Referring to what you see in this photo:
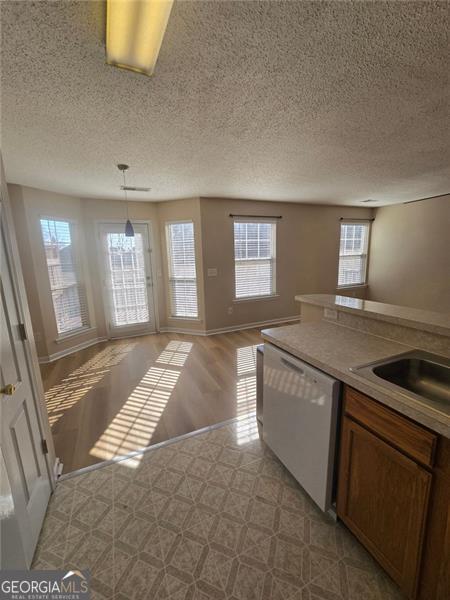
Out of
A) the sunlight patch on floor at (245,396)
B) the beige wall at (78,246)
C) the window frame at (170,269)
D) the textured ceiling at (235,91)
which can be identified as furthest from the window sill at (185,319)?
the textured ceiling at (235,91)

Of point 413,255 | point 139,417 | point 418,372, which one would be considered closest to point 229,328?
point 139,417

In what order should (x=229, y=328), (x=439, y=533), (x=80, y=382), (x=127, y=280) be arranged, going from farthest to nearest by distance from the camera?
(x=229, y=328), (x=127, y=280), (x=80, y=382), (x=439, y=533)

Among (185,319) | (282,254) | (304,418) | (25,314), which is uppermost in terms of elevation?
(282,254)

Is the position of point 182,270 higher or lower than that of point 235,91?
lower

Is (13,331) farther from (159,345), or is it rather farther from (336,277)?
(336,277)

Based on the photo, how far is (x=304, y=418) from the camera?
54.7 inches

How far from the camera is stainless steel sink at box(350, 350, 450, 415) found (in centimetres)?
125

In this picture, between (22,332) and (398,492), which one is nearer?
(398,492)

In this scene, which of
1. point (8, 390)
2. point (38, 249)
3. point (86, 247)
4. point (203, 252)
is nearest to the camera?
point (8, 390)

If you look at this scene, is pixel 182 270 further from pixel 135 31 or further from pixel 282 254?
pixel 135 31

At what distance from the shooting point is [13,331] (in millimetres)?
1308

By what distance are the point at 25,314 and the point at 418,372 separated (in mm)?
2301

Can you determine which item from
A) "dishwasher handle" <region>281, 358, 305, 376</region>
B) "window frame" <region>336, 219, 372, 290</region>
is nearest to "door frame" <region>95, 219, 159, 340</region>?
"dishwasher handle" <region>281, 358, 305, 376</region>

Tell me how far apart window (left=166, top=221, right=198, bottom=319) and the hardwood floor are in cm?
76
